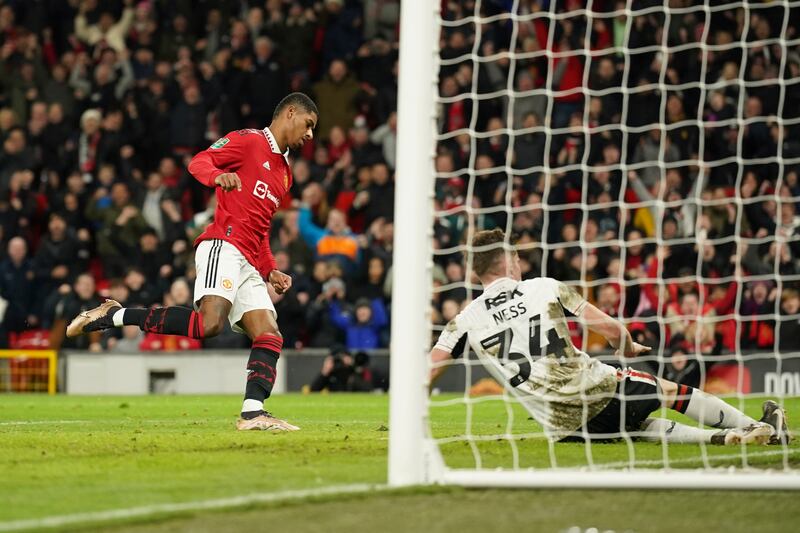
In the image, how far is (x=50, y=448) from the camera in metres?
7.36

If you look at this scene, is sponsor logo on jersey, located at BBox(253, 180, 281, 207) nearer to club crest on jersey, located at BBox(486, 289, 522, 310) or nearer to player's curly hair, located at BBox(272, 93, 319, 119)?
player's curly hair, located at BBox(272, 93, 319, 119)

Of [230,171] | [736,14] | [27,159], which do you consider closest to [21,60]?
[27,159]

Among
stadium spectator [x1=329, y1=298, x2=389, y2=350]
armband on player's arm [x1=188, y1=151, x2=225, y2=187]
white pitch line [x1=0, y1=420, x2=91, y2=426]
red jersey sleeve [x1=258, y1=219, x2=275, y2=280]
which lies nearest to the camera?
armband on player's arm [x1=188, y1=151, x2=225, y2=187]

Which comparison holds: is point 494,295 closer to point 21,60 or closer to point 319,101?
point 319,101

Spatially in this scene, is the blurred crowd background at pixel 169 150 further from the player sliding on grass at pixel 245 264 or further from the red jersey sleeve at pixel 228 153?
the red jersey sleeve at pixel 228 153

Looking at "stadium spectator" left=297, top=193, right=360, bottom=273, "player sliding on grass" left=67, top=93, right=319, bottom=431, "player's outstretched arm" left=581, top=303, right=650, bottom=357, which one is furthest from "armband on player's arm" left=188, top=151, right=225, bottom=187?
"stadium spectator" left=297, top=193, right=360, bottom=273

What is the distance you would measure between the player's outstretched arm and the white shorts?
2445 mm

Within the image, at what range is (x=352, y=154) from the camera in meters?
18.7

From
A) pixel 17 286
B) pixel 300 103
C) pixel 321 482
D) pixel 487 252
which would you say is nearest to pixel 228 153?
pixel 300 103

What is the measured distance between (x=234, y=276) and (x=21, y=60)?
1311 cm

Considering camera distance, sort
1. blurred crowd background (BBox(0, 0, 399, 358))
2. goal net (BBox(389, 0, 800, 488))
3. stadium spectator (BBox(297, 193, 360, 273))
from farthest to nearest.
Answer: stadium spectator (BBox(297, 193, 360, 273))
blurred crowd background (BBox(0, 0, 399, 358))
goal net (BBox(389, 0, 800, 488))

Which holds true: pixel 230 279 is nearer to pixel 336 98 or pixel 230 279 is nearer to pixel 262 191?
pixel 262 191

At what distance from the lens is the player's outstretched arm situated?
731cm

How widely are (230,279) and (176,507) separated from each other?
3.69m
